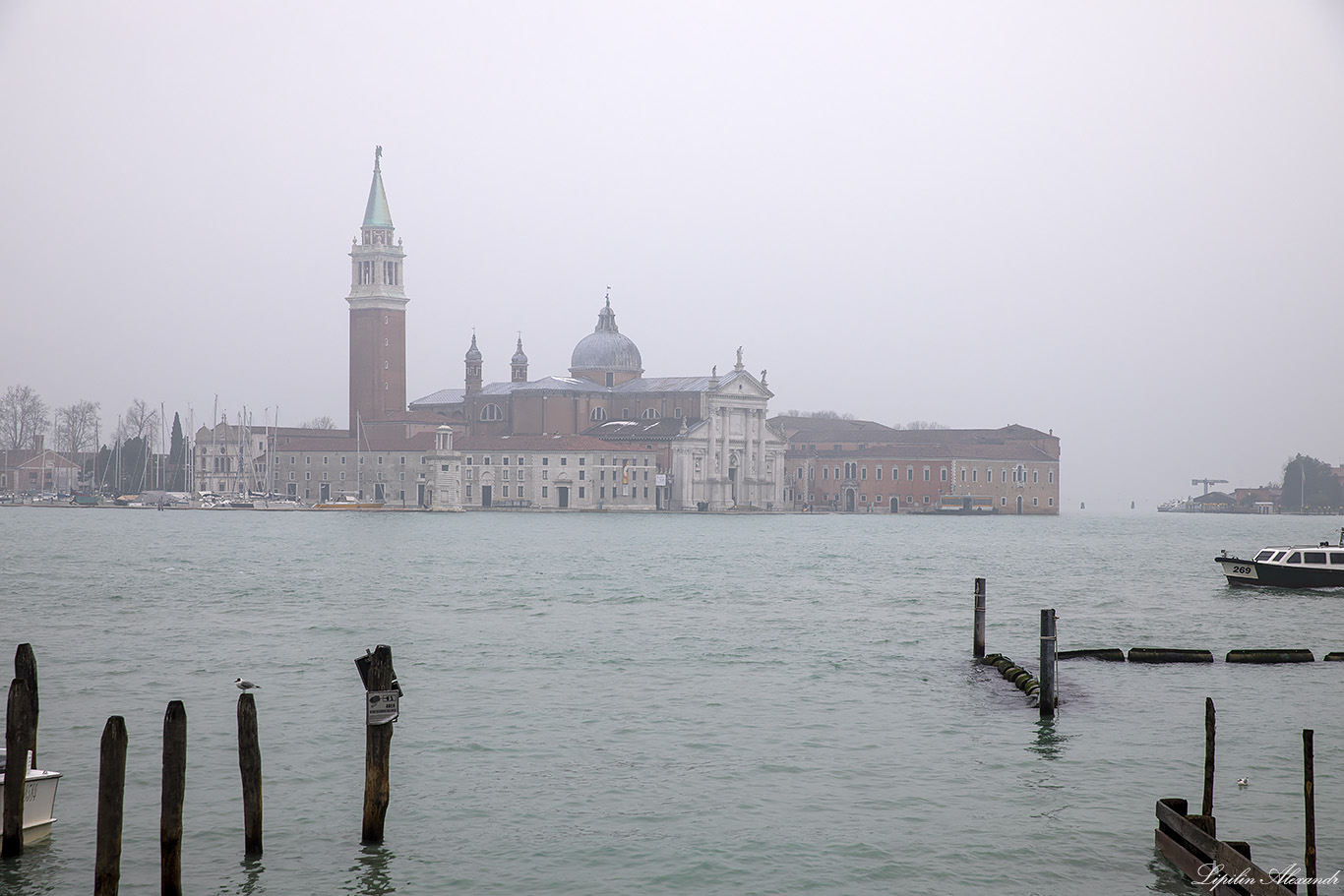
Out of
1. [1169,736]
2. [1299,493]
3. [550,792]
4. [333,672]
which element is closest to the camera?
[550,792]

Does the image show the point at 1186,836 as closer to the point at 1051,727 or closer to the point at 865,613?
the point at 1051,727

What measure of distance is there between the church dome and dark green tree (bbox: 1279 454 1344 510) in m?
58.3

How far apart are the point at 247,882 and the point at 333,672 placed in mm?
7641

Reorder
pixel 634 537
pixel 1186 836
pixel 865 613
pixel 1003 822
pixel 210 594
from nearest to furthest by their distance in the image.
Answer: pixel 1186 836 < pixel 1003 822 < pixel 865 613 < pixel 210 594 < pixel 634 537

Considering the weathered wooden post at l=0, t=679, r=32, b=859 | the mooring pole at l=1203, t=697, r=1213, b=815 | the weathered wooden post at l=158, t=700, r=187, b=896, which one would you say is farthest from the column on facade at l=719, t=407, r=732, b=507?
the weathered wooden post at l=158, t=700, r=187, b=896

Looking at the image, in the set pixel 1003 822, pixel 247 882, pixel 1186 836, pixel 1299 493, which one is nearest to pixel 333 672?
pixel 247 882

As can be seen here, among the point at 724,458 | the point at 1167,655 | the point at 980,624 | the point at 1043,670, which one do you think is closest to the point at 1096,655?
the point at 1167,655

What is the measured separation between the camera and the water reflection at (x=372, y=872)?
7.80m

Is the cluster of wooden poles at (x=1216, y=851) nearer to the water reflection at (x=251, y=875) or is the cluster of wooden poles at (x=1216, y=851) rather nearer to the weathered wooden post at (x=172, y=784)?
the water reflection at (x=251, y=875)

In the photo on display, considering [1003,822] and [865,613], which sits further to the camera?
[865,613]

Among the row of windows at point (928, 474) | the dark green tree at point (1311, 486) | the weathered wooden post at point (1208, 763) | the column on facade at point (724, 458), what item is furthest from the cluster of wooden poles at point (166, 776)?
the dark green tree at point (1311, 486)

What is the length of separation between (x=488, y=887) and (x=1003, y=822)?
3.56 m

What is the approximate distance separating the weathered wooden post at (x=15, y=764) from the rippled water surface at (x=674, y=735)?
0.16m

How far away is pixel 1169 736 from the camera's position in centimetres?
1183
